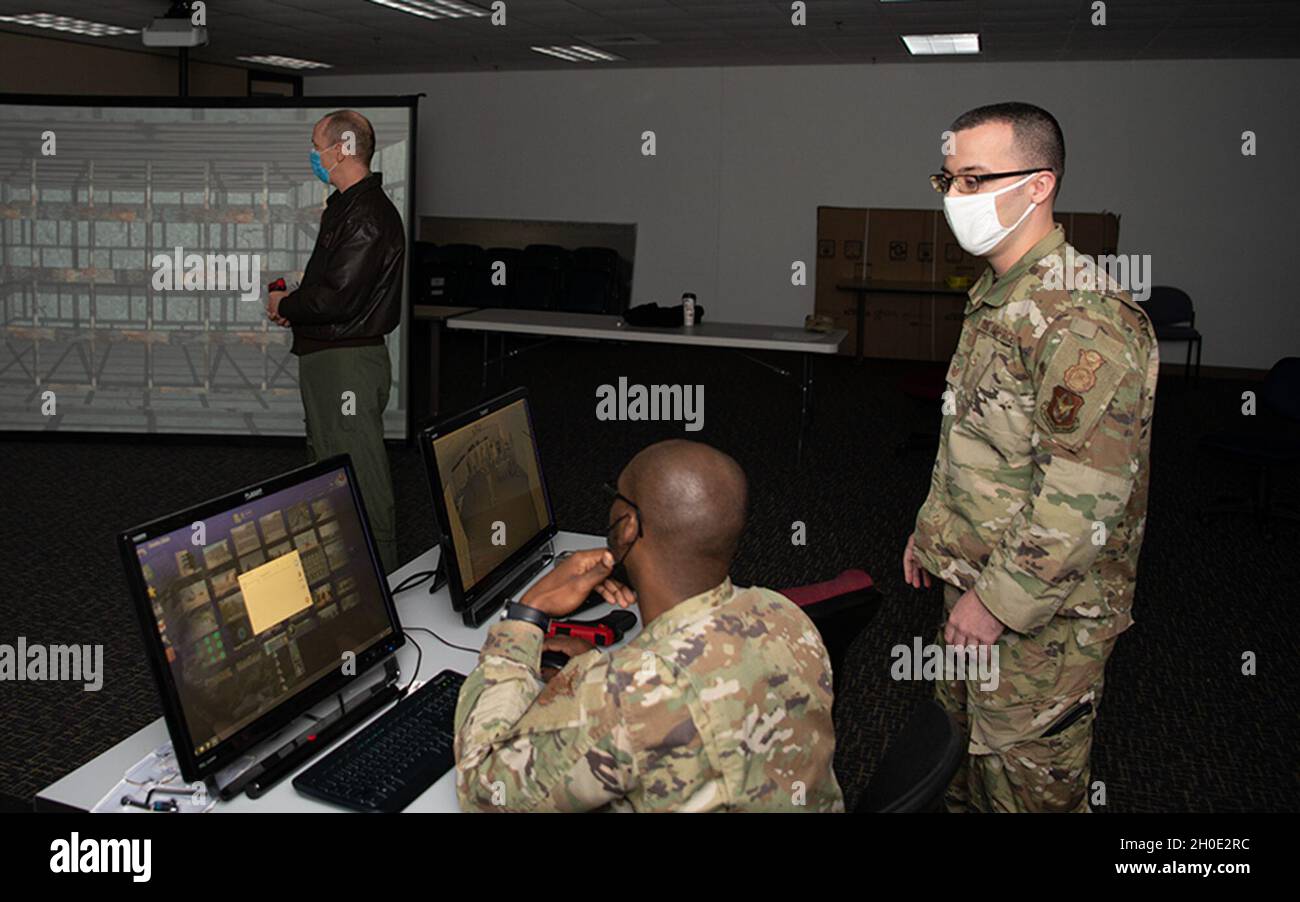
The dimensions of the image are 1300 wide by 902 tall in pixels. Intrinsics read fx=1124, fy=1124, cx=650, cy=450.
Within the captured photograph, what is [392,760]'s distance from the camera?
162 cm

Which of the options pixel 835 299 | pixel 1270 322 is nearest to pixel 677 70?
pixel 835 299

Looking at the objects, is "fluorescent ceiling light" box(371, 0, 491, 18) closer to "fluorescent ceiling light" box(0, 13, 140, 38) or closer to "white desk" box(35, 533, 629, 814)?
"fluorescent ceiling light" box(0, 13, 140, 38)

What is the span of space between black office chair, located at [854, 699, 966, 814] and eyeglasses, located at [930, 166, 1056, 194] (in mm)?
916

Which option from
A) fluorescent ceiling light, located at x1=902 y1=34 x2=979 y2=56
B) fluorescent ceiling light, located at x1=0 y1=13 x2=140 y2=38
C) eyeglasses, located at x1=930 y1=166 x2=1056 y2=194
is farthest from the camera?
fluorescent ceiling light, located at x1=0 y1=13 x2=140 y2=38

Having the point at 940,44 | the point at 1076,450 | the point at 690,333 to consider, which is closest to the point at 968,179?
the point at 1076,450

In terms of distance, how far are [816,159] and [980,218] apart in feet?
30.3

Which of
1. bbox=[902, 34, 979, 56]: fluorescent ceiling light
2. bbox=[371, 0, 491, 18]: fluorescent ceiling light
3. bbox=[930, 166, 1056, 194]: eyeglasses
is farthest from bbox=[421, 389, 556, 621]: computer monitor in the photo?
bbox=[902, 34, 979, 56]: fluorescent ceiling light

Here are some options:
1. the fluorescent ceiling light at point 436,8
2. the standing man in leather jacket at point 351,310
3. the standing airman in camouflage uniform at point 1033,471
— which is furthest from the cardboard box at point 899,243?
the standing airman in camouflage uniform at point 1033,471

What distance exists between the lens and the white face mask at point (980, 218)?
1918mm

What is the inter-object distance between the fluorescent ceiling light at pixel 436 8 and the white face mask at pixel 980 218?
21.6ft

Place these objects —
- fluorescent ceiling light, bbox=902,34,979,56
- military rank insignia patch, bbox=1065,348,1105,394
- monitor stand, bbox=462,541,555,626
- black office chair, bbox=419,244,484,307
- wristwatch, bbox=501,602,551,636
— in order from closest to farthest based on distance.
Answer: wristwatch, bbox=501,602,551,636
military rank insignia patch, bbox=1065,348,1105,394
monitor stand, bbox=462,541,555,626
fluorescent ceiling light, bbox=902,34,979,56
black office chair, bbox=419,244,484,307

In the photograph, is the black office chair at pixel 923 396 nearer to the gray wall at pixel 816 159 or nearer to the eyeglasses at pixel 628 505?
the gray wall at pixel 816 159

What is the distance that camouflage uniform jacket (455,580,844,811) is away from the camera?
1.28 meters
